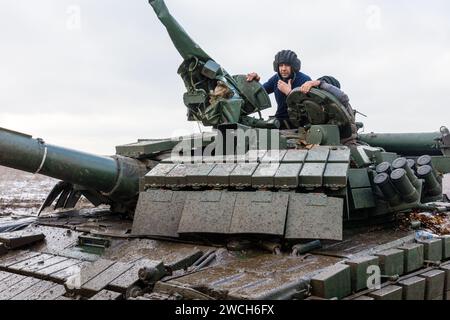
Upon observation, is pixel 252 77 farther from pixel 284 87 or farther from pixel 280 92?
pixel 284 87

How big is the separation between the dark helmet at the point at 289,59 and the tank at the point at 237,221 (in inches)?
35.7

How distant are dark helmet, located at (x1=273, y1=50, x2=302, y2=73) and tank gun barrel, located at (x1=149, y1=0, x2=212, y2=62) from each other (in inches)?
51.7

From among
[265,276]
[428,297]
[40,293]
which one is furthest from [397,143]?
[40,293]

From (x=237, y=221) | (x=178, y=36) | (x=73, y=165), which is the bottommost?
(x=237, y=221)

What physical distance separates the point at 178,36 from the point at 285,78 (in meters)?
1.95

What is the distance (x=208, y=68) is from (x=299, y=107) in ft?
6.56

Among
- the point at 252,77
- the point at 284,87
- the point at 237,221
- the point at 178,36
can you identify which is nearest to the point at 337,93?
the point at 284,87

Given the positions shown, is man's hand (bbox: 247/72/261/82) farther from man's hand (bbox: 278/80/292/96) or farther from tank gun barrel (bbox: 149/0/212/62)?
tank gun barrel (bbox: 149/0/212/62)

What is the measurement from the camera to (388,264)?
212 inches

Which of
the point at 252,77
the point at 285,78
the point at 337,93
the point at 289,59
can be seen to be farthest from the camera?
the point at 252,77

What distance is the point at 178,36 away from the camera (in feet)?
30.9

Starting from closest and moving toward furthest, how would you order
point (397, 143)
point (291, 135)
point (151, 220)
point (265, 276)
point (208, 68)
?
point (265, 276), point (151, 220), point (291, 135), point (208, 68), point (397, 143)

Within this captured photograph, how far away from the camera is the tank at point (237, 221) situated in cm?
511
